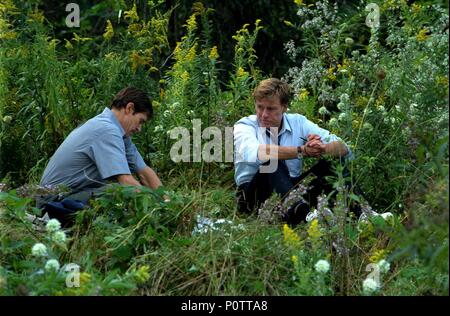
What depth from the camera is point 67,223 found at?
4.88 meters

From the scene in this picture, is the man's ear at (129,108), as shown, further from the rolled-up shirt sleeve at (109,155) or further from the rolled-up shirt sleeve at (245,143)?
the rolled-up shirt sleeve at (245,143)

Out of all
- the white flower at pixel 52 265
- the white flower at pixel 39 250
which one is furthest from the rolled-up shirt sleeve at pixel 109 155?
the white flower at pixel 52 265

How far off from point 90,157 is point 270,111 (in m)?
1.02

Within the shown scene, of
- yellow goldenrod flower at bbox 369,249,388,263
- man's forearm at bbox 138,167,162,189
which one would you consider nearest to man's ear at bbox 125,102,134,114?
man's forearm at bbox 138,167,162,189

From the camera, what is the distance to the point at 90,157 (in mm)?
5426

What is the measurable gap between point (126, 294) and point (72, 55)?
134 inches

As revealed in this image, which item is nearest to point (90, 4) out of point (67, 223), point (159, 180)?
point (159, 180)

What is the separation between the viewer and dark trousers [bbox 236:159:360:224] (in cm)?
521

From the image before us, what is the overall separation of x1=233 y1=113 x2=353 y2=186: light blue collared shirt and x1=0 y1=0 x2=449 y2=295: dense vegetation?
0.57 ft

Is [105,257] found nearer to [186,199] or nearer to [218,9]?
[186,199]

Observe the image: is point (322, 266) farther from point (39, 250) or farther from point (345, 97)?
point (345, 97)

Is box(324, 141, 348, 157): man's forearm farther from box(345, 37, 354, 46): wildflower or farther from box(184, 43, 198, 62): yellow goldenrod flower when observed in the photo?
box(184, 43, 198, 62): yellow goldenrod flower

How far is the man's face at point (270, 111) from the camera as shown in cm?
551
